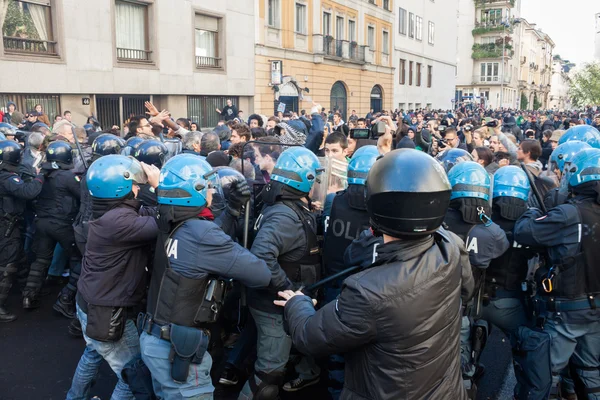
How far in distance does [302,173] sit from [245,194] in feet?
1.45

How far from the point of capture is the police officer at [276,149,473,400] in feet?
6.36

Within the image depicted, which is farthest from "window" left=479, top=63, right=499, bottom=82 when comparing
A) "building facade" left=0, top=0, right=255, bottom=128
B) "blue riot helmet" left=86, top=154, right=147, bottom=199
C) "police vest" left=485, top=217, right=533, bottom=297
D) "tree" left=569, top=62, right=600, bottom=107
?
"blue riot helmet" left=86, top=154, right=147, bottom=199

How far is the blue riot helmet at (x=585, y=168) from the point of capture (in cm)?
346

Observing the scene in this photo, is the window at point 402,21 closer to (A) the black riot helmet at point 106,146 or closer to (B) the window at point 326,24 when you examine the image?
(B) the window at point 326,24

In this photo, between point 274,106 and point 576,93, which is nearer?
point 274,106

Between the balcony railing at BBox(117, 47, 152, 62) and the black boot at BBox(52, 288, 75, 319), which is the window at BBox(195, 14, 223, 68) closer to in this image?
the balcony railing at BBox(117, 47, 152, 62)

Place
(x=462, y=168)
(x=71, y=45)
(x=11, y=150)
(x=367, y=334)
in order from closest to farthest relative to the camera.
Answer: (x=367, y=334) < (x=462, y=168) < (x=11, y=150) < (x=71, y=45)

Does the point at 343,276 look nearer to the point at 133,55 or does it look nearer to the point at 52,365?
the point at 52,365

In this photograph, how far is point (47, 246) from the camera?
6020mm

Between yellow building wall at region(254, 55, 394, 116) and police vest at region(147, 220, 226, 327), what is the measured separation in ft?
66.8

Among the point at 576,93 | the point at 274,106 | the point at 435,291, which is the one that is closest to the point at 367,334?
the point at 435,291

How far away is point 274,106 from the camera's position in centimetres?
2480

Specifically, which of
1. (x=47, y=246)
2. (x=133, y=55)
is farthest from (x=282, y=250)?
(x=133, y=55)

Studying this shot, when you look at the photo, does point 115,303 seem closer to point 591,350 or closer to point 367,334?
point 367,334
